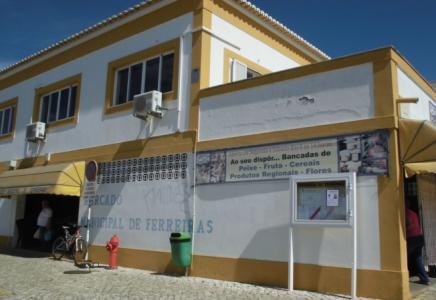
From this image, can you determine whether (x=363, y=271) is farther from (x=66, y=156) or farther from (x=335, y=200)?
(x=66, y=156)

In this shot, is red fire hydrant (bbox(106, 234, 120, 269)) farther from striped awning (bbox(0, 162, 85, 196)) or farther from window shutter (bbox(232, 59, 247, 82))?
window shutter (bbox(232, 59, 247, 82))

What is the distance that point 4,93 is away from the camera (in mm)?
19625

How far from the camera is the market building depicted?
8.60 meters

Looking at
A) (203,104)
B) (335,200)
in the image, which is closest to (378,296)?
(335,200)

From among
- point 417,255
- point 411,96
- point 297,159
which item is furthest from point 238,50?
point 417,255

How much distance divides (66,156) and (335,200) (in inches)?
380

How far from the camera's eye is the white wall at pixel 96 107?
41.1 ft

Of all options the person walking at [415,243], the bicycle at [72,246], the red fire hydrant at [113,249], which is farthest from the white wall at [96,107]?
the person walking at [415,243]

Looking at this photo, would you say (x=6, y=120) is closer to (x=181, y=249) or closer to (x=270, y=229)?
(x=181, y=249)

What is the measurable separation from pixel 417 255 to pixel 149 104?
6991 millimetres

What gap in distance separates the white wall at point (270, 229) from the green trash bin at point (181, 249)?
0.74 feet

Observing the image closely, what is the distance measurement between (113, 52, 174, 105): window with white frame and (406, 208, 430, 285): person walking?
6568 millimetres

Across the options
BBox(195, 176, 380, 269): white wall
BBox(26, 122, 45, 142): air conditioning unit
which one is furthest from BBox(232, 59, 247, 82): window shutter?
BBox(26, 122, 45, 142): air conditioning unit

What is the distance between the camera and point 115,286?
9.55 metres
